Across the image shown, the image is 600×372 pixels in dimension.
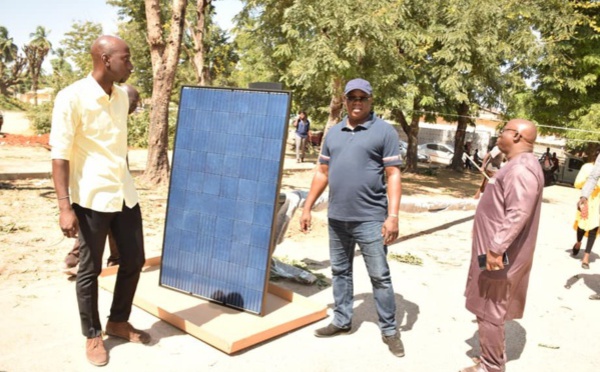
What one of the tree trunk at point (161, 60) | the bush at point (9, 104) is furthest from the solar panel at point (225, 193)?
the bush at point (9, 104)

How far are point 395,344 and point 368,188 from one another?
1.28 metres

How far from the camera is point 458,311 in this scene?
490 centimetres

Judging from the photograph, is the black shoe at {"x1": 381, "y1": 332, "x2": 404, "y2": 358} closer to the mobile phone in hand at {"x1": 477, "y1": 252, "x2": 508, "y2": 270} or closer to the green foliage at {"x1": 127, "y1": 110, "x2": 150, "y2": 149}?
the mobile phone in hand at {"x1": 477, "y1": 252, "x2": 508, "y2": 270}

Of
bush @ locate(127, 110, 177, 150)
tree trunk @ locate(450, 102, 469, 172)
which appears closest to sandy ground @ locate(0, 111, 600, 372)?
bush @ locate(127, 110, 177, 150)

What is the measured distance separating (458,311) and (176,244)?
292 centimetres

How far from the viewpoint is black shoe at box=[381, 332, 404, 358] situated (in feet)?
12.4

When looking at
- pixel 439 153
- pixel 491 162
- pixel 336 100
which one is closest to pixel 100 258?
pixel 491 162

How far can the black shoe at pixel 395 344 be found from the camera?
3.78 meters

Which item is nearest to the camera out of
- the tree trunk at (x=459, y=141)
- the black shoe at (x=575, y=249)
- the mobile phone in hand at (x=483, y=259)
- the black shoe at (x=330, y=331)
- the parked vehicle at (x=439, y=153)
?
the mobile phone in hand at (x=483, y=259)

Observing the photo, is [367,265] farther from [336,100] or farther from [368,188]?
[336,100]

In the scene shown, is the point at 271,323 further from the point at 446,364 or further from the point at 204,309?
the point at 446,364

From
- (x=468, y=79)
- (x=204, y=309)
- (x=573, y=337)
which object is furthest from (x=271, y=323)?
(x=468, y=79)

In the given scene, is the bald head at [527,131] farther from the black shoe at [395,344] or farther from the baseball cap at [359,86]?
the black shoe at [395,344]

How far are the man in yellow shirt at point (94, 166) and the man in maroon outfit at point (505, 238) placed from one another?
254 cm
